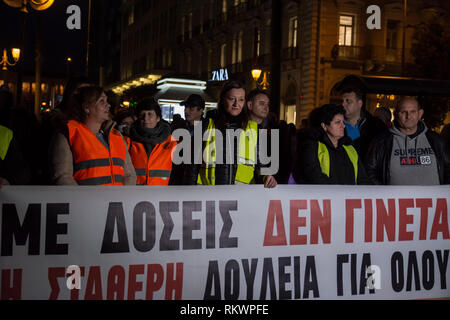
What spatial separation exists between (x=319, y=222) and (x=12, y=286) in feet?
7.73

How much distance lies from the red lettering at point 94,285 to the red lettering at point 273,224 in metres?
1.29

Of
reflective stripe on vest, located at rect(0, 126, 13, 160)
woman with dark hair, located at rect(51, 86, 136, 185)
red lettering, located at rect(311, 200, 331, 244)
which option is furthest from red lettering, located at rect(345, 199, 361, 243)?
reflective stripe on vest, located at rect(0, 126, 13, 160)

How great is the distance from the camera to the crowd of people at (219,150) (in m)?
4.06

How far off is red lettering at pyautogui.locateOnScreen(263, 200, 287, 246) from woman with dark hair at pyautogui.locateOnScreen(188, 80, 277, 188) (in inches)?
18.5

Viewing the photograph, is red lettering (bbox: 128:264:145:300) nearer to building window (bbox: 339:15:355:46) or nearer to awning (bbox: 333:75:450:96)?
awning (bbox: 333:75:450:96)

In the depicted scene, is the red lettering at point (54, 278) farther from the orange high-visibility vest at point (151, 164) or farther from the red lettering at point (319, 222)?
the red lettering at point (319, 222)

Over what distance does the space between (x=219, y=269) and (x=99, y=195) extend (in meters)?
1.05

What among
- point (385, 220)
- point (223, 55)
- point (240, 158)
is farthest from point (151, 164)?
point (223, 55)

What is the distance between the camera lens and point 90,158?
13.2 feet

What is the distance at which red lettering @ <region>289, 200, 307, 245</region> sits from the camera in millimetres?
4246

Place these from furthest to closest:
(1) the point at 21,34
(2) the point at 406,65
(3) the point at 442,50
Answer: (2) the point at 406,65
(3) the point at 442,50
(1) the point at 21,34

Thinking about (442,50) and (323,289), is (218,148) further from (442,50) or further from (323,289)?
(442,50)

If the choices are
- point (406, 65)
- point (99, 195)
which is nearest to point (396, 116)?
point (99, 195)
